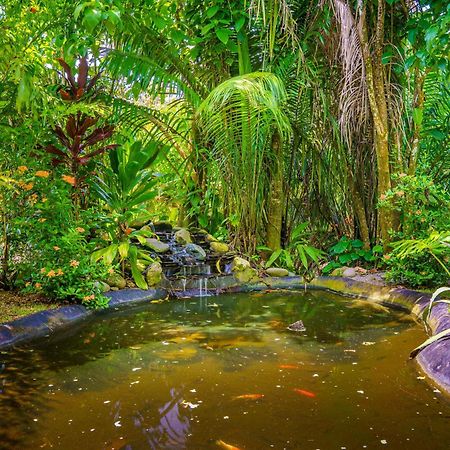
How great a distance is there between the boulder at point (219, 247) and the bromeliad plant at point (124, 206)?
102 cm

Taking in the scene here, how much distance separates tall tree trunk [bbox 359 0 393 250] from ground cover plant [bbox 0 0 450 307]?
0.01 metres

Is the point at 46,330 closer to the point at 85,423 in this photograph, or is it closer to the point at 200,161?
the point at 85,423

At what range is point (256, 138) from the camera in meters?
5.61

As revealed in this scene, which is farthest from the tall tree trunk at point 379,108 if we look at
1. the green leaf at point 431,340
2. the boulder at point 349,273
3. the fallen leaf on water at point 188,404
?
the fallen leaf on water at point 188,404

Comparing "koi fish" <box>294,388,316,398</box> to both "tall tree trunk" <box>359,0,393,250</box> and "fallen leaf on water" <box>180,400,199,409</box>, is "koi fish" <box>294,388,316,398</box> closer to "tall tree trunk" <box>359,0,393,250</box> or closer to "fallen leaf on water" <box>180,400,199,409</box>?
"fallen leaf on water" <box>180,400,199,409</box>

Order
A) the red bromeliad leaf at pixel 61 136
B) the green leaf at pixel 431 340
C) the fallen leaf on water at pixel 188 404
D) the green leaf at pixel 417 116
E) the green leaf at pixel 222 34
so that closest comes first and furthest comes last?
the fallen leaf on water at pixel 188 404 < the green leaf at pixel 431 340 < the red bromeliad leaf at pixel 61 136 < the green leaf at pixel 417 116 < the green leaf at pixel 222 34

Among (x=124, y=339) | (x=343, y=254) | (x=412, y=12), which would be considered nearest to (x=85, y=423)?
(x=124, y=339)

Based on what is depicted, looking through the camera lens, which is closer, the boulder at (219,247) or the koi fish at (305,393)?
the koi fish at (305,393)

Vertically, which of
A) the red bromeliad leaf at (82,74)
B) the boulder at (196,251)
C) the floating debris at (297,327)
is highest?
the red bromeliad leaf at (82,74)

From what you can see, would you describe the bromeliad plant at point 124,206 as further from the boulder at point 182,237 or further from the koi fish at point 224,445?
the koi fish at point 224,445

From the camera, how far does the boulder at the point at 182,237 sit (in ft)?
20.3

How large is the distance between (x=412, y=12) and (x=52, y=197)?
4.42 m

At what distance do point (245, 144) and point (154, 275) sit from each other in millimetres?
1813

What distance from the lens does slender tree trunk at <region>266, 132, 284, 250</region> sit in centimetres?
606
